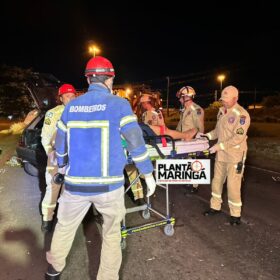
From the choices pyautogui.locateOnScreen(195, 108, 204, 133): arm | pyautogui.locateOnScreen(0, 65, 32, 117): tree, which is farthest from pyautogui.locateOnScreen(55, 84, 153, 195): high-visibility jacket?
pyautogui.locateOnScreen(0, 65, 32, 117): tree

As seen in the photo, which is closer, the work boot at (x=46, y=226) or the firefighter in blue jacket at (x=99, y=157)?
the firefighter in blue jacket at (x=99, y=157)

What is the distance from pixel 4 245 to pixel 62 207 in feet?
5.59

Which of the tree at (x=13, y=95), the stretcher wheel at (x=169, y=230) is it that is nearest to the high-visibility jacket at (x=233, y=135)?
the stretcher wheel at (x=169, y=230)

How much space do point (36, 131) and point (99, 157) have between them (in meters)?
4.50

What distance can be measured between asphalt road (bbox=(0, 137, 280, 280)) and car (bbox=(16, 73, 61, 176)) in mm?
1184

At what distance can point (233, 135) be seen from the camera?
442 centimetres

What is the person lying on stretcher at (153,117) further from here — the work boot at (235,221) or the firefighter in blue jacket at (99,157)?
the firefighter in blue jacket at (99,157)

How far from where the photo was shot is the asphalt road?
3.21 metres

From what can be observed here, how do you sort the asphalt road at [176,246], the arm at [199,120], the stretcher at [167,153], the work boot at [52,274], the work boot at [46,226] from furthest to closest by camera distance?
the arm at [199,120], the work boot at [46,226], the stretcher at [167,153], the asphalt road at [176,246], the work boot at [52,274]

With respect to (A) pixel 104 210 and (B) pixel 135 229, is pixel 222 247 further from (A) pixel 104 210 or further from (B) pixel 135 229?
(A) pixel 104 210

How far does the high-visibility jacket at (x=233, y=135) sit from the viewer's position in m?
4.35

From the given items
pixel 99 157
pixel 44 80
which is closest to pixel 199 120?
pixel 99 157

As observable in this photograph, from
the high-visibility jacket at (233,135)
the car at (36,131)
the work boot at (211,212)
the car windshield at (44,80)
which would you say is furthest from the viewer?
the car windshield at (44,80)

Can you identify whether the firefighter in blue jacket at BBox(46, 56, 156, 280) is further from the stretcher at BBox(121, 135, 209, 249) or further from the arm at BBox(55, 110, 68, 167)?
the stretcher at BBox(121, 135, 209, 249)
